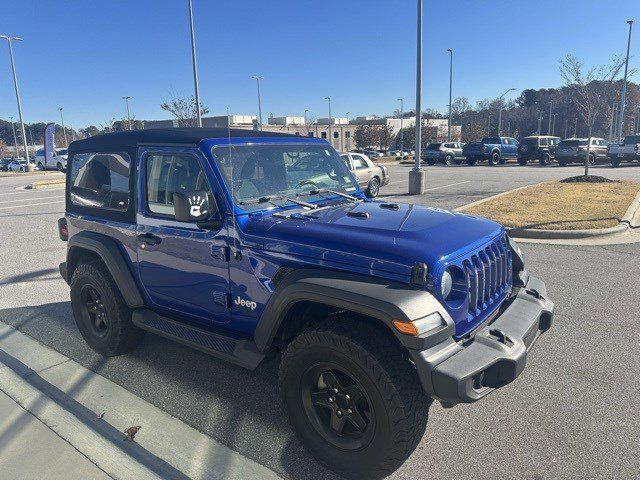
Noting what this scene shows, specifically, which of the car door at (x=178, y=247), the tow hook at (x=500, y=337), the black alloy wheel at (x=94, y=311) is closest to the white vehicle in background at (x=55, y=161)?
the black alloy wheel at (x=94, y=311)

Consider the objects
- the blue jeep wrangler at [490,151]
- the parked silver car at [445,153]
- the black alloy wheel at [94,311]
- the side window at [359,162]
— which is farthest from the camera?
the parked silver car at [445,153]

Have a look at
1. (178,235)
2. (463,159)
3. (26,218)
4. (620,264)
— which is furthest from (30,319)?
(463,159)

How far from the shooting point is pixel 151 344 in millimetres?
4199

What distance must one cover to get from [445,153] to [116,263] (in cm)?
3003

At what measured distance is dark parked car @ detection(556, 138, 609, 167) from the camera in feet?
83.5

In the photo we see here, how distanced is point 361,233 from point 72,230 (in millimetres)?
3019

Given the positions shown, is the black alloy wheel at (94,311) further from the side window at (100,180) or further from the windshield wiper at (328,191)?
the windshield wiper at (328,191)

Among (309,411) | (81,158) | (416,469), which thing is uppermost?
(81,158)

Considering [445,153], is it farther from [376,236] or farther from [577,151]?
[376,236]

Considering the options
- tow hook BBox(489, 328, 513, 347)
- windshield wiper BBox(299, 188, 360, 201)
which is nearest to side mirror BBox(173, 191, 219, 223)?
windshield wiper BBox(299, 188, 360, 201)

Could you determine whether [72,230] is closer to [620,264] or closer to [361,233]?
[361,233]

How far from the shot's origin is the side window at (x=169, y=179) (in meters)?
3.13

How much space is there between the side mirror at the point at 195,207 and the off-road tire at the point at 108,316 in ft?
4.29

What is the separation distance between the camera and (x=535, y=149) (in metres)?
28.1
